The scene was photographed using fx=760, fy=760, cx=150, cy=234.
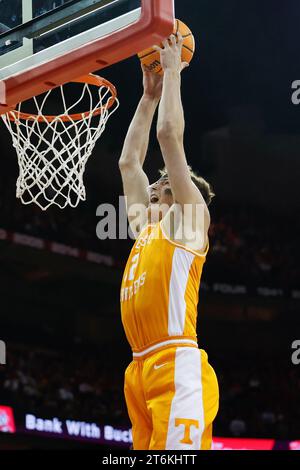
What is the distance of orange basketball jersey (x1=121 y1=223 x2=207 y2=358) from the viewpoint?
3.76 m

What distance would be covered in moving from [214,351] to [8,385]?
4.78 m

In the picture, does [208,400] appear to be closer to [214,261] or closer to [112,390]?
[112,390]

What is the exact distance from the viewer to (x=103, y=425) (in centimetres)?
1154

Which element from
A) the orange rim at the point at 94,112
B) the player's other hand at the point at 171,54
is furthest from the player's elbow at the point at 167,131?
the orange rim at the point at 94,112

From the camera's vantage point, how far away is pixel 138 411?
3.75m

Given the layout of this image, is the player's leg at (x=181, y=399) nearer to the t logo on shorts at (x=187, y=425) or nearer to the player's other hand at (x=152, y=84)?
the t logo on shorts at (x=187, y=425)

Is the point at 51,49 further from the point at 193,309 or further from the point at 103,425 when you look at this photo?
the point at 103,425

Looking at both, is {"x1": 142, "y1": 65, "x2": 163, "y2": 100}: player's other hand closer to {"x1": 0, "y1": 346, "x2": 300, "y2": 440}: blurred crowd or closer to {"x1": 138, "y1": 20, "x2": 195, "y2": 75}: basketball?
{"x1": 138, "y1": 20, "x2": 195, "y2": 75}: basketball

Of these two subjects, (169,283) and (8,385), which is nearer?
(169,283)

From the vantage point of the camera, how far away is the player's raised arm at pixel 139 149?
4.46 meters

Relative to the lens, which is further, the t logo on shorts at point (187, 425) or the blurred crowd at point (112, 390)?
the blurred crowd at point (112, 390)

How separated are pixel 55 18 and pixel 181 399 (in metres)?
2.21

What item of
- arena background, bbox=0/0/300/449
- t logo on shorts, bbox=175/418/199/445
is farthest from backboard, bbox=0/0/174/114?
arena background, bbox=0/0/300/449
